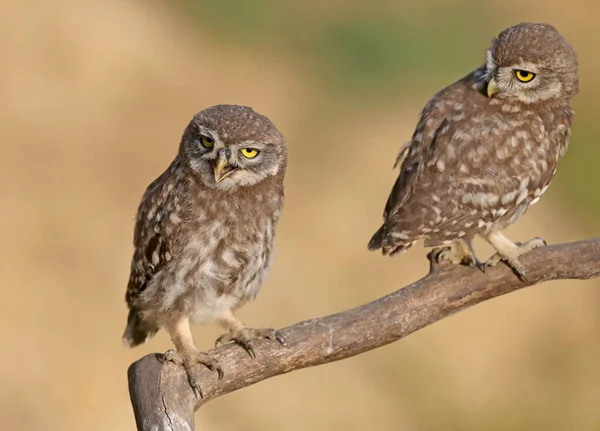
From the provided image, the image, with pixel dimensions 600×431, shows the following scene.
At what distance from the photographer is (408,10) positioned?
A: 50.2 feet

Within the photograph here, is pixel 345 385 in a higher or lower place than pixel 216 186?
higher

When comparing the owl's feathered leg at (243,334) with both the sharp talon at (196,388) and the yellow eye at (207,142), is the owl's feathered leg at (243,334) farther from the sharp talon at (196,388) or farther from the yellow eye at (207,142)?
the yellow eye at (207,142)

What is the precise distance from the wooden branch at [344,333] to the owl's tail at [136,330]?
491 millimetres

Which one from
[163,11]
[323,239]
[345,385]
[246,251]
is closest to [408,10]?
[163,11]

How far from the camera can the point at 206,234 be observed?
170 inches

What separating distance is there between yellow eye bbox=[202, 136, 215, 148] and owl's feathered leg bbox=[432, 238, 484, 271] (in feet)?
3.89

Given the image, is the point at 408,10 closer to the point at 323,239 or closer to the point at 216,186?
the point at 323,239

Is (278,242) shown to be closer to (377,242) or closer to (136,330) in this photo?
(136,330)

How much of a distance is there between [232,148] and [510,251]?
1451 mm

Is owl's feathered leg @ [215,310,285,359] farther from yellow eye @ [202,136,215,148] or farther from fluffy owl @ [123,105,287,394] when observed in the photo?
yellow eye @ [202,136,215,148]

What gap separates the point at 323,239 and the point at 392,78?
15.3 ft

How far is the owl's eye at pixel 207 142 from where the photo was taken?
4062 millimetres

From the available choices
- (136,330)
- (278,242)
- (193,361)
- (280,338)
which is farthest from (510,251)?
(278,242)

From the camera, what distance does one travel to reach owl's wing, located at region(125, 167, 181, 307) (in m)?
4.34
